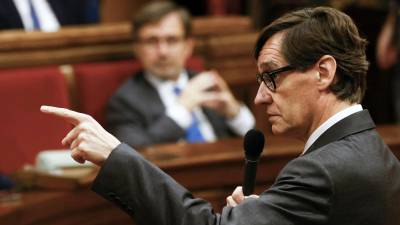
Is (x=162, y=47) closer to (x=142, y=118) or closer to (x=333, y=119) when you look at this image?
(x=142, y=118)

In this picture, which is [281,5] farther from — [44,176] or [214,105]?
[44,176]

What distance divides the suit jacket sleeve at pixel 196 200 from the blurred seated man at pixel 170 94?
1.88 m

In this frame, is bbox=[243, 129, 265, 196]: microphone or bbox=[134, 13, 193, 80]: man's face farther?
bbox=[134, 13, 193, 80]: man's face

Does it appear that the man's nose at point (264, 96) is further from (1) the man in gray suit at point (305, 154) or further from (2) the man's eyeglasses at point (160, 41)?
(2) the man's eyeglasses at point (160, 41)

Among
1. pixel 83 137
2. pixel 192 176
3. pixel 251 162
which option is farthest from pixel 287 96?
pixel 192 176

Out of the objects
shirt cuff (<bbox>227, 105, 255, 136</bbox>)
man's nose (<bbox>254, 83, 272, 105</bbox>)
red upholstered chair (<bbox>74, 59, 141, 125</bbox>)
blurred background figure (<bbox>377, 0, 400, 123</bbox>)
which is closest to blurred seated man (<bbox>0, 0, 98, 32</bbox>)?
red upholstered chair (<bbox>74, 59, 141, 125</bbox>)

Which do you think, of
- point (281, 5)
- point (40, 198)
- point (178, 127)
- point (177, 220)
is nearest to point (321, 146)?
point (177, 220)

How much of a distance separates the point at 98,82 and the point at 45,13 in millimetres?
470

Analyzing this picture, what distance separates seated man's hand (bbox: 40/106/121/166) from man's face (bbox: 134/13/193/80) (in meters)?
2.08

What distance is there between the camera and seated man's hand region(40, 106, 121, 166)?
5.41 ft

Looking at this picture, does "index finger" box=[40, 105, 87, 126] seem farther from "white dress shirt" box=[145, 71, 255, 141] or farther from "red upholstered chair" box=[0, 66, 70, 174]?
"white dress shirt" box=[145, 71, 255, 141]

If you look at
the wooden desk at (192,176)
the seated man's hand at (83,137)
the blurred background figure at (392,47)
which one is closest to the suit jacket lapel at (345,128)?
the seated man's hand at (83,137)

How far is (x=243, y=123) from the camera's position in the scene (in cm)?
379

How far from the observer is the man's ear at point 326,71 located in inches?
67.6
